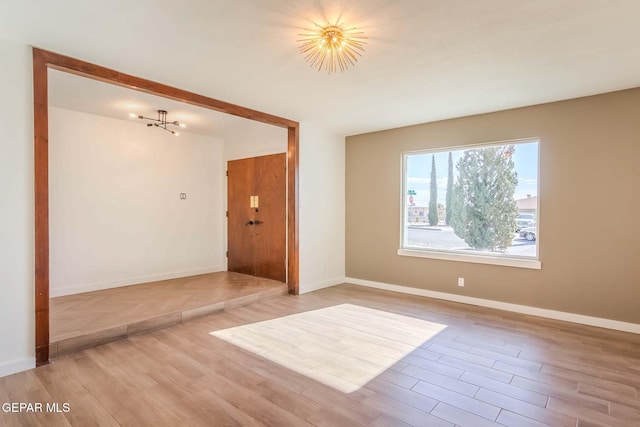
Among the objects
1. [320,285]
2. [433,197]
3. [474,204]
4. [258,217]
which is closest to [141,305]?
[258,217]

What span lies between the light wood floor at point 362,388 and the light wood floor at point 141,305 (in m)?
0.14

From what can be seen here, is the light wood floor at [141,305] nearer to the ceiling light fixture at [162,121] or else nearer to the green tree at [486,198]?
the ceiling light fixture at [162,121]

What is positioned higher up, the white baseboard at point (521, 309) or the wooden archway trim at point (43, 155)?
the wooden archway trim at point (43, 155)

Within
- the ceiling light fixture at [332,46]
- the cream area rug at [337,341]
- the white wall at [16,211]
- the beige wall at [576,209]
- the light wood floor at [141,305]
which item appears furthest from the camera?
the beige wall at [576,209]

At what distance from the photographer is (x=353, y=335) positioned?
3.47 metres

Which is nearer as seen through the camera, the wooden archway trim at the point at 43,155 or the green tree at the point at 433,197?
the wooden archway trim at the point at 43,155

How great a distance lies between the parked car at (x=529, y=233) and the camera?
418cm

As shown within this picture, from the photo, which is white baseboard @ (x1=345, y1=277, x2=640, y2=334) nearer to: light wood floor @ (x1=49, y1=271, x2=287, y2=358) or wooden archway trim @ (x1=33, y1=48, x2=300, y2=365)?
light wood floor @ (x1=49, y1=271, x2=287, y2=358)

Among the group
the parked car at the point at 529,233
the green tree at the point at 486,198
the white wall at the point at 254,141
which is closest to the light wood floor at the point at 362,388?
the parked car at the point at 529,233

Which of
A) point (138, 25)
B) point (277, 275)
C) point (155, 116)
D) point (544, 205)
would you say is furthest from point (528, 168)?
Result: point (155, 116)

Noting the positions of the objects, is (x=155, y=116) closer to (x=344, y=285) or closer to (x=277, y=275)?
(x=277, y=275)

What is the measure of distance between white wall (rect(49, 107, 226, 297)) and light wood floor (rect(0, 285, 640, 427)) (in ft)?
7.07

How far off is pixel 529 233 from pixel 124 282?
586 cm

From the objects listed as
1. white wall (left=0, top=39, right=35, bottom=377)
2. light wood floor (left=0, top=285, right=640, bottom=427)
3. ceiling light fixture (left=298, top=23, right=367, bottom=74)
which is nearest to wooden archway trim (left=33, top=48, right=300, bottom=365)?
white wall (left=0, top=39, right=35, bottom=377)
